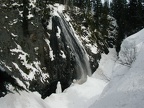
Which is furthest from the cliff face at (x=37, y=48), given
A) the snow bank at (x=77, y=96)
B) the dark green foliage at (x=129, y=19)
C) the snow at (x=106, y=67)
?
the dark green foliage at (x=129, y=19)

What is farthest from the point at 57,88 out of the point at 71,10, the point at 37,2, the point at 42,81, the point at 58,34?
the point at 71,10

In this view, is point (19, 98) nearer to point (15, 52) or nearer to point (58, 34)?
point (15, 52)

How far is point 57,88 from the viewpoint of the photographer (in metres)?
28.2

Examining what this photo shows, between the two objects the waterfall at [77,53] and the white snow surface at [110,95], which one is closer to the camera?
the white snow surface at [110,95]

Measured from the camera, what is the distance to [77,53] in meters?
32.6

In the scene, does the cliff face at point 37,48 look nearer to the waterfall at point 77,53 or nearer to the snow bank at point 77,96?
the waterfall at point 77,53

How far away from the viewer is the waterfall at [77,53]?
31453mm

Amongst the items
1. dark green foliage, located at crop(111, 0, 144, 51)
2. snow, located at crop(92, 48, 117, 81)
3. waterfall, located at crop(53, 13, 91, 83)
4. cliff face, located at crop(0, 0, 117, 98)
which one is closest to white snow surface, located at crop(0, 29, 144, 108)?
cliff face, located at crop(0, 0, 117, 98)

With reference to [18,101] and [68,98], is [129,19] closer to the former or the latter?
[68,98]

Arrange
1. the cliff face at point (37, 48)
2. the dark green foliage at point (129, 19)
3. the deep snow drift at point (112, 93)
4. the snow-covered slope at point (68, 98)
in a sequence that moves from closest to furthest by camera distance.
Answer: the deep snow drift at point (112, 93) → the snow-covered slope at point (68, 98) → the cliff face at point (37, 48) → the dark green foliage at point (129, 19)

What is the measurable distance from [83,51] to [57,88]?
811cm

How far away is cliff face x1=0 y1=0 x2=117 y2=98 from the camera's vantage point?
83.8ft

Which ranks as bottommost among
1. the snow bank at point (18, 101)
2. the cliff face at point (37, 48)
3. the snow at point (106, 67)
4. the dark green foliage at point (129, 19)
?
the snow at point (106, 67)

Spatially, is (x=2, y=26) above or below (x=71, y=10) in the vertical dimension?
above
